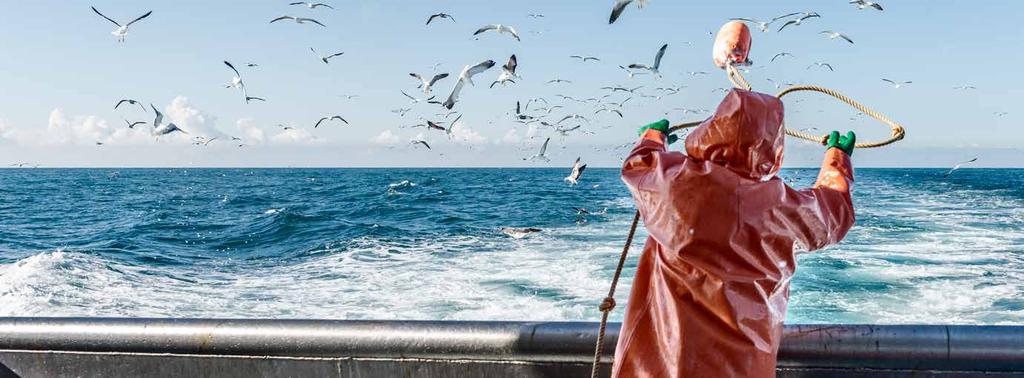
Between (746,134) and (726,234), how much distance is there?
0.22 m

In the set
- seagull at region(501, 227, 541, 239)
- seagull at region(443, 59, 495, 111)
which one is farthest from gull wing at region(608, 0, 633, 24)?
seagull at region(501, 227, 541, 239)

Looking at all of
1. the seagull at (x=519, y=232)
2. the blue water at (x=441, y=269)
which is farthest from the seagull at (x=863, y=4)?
the seagull at (x=519, y=232)

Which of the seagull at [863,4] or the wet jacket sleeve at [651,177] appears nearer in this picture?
the wet jacket sleeve at [651,177]

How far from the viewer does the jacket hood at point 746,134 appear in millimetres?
1592

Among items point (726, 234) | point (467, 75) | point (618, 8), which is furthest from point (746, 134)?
point (467, 75)

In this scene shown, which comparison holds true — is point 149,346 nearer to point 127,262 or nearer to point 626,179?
point 626,179

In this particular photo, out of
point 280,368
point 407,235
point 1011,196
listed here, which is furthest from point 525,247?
point 1011,196

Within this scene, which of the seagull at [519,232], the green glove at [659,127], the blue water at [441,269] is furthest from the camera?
the seagull at [519,232]

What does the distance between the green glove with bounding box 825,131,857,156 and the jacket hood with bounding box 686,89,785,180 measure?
1.40 feet

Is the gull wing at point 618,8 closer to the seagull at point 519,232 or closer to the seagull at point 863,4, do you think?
the seagull at point 863,4

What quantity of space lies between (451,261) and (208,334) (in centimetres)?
781

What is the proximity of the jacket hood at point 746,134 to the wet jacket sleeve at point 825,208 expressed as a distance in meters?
0.10

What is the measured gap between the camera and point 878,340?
199 centimetres

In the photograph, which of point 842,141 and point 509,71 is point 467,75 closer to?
point 509,71
